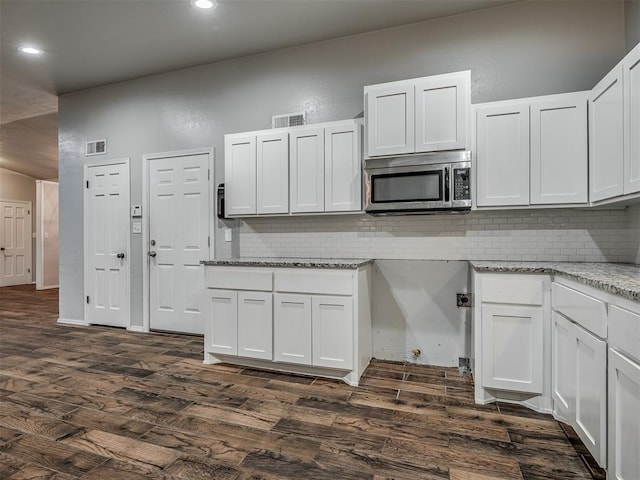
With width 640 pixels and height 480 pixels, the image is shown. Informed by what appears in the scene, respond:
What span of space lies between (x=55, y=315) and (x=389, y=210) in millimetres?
5160

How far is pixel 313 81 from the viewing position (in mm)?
3498

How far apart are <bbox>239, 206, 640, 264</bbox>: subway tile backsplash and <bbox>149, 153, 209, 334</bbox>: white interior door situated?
0.65 m

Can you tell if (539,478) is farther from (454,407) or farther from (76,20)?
(76,20)

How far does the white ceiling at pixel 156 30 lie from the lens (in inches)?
115

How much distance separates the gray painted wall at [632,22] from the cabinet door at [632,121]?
0.79 metres

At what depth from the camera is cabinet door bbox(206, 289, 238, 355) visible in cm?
304

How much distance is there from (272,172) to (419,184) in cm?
131

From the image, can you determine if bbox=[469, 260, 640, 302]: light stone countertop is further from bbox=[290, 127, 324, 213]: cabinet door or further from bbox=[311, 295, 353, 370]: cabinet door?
bbox=[290, 127, 324, 213]: cabinet door

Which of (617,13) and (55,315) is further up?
(617,13)

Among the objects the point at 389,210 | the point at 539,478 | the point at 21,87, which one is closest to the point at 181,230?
the point at 389,210

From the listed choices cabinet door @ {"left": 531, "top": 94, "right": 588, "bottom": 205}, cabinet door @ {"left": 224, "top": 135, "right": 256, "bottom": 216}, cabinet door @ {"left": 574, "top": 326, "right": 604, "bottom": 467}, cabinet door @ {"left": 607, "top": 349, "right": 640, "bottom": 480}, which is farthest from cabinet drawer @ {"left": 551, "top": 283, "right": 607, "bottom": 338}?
cabinet door @ {"left": 224, "top": 135, "right": 256, "bottom": 216}

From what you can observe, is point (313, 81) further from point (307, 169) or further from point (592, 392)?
point (592, 392)

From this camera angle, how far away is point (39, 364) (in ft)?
10.5

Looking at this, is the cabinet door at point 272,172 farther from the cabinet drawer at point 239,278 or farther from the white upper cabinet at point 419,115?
the white upper cabinet at point 419,115
